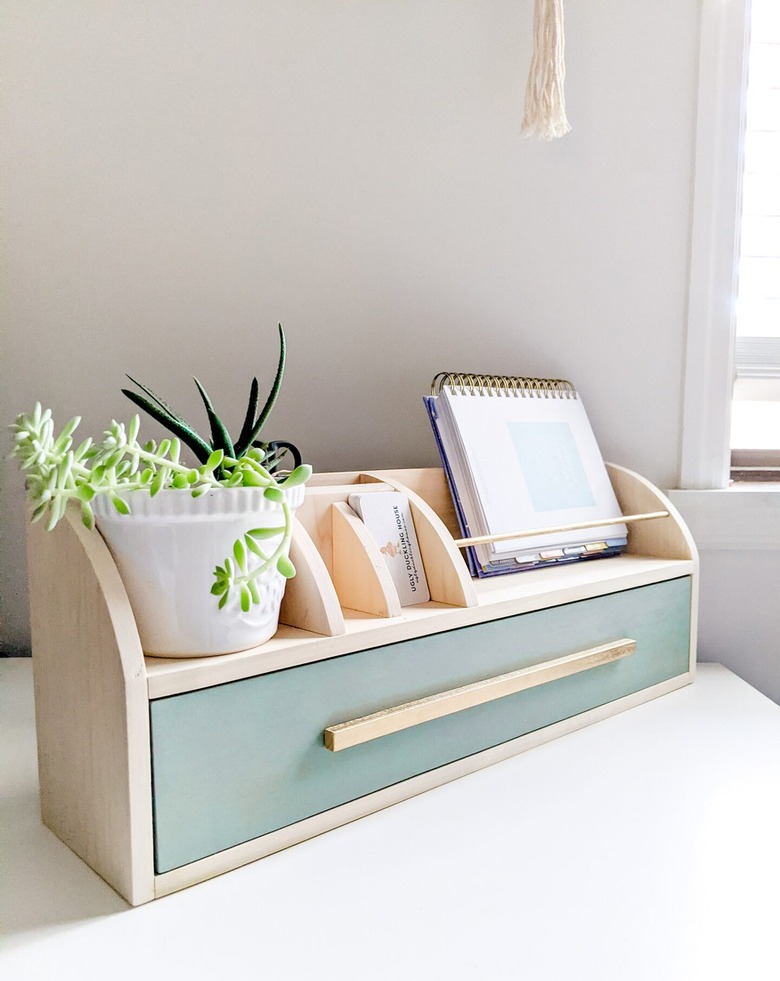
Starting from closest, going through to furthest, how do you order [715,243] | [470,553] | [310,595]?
[310,595]
[470,553]
[715,243]

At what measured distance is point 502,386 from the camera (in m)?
0.96

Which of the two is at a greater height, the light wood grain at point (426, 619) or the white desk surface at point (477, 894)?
the light wood grain at point (426, 619)

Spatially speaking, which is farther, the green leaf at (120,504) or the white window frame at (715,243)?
the white window frame at (715,243)

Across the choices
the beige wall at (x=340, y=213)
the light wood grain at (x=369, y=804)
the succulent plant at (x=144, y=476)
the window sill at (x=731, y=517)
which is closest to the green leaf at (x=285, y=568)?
the succulent plant at (x=144, y=476)

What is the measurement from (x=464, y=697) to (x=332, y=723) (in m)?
0.13

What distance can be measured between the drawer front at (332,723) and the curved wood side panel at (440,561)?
4cm

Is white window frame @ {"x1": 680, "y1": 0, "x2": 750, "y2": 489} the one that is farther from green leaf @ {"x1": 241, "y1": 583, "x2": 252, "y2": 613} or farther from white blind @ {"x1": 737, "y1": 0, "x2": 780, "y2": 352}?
green leaf @ {"x1": 241, "y1": 583, "x2": 252, "y2": 613}

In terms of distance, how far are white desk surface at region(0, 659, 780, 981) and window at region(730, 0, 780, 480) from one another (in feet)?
2.03

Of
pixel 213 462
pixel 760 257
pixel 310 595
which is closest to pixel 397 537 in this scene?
pixel 310 595

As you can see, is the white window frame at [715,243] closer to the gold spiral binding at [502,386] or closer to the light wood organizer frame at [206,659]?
the gold spiral binding at [502,386]

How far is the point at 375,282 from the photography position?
1.04 m

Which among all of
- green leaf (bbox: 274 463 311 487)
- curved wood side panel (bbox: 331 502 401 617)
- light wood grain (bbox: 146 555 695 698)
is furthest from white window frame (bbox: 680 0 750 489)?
green leaf (bbox: 274 463 311 487)

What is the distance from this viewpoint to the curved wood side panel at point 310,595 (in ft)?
1.91

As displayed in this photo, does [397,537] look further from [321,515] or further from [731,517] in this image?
[731,517]
